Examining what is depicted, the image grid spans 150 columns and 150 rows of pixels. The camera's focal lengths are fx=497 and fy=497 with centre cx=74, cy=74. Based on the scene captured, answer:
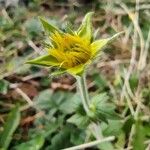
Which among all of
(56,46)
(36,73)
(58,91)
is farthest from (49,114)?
(56,46)

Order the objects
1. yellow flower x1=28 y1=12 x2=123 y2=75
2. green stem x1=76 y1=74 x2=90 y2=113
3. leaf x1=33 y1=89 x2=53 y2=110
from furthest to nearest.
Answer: leaf x1=33 y1=89 x2=53 y2=110 → green stem x1=76 y1=74 x2=90 y2=113 → yellow flower x1=28 y1=12 x2=123 y2=75

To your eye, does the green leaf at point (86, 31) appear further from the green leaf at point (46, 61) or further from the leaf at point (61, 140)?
the leaf at point (61, 140)

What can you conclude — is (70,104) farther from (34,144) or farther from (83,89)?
(83,89)

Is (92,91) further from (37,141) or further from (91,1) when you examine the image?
(91,1)

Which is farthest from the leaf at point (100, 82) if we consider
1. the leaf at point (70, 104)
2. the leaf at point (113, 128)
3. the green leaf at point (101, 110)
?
the green leaf at point (101, 110)

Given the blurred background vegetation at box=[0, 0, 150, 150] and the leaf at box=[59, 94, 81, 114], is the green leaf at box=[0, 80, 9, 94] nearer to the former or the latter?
the blurred background vegetation at box=[0, 0, 150, 150]

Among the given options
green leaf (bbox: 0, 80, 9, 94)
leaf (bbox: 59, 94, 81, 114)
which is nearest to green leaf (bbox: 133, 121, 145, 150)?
leaf (bbox: 59, 94, 81, 114)

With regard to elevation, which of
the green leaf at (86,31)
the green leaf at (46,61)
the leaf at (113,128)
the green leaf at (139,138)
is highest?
the green leaf at (86,31)
